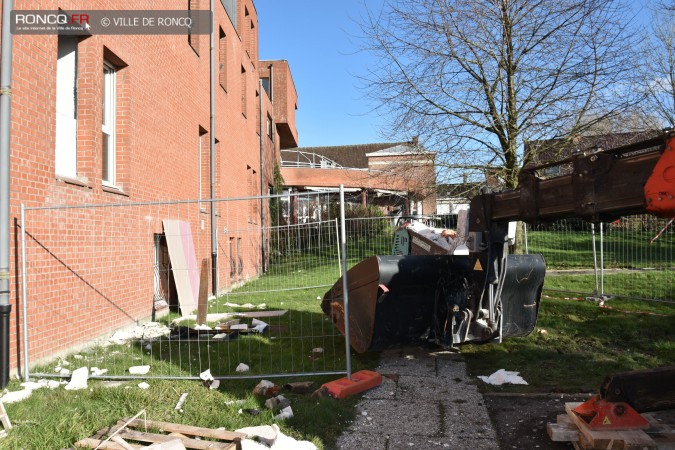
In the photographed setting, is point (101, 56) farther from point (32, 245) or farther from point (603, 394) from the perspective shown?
point (603, 394)

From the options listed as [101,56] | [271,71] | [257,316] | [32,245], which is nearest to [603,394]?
[32,245]

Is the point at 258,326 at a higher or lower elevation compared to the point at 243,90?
lower

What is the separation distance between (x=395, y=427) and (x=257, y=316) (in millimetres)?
5552

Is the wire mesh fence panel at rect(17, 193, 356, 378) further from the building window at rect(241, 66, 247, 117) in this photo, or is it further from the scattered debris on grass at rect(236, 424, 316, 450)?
the building window at rect(241, 66, 247, 117)

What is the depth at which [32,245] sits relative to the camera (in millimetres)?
5738

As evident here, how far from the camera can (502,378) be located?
18.0ft

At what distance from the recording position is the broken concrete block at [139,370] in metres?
5.66

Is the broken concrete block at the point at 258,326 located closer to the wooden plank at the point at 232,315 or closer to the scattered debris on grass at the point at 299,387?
the wooden plank at the point at 232,315

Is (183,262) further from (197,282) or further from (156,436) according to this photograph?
(156,436)

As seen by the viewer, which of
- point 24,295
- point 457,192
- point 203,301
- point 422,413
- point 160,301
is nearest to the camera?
point 422,413

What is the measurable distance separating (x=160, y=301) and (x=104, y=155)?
2858mm

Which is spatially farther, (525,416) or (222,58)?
(222,58)

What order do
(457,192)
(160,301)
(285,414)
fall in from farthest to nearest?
(457,192)
(160,301)
(285,414)


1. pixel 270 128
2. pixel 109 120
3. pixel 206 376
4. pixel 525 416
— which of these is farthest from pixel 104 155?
pixel 270 128
